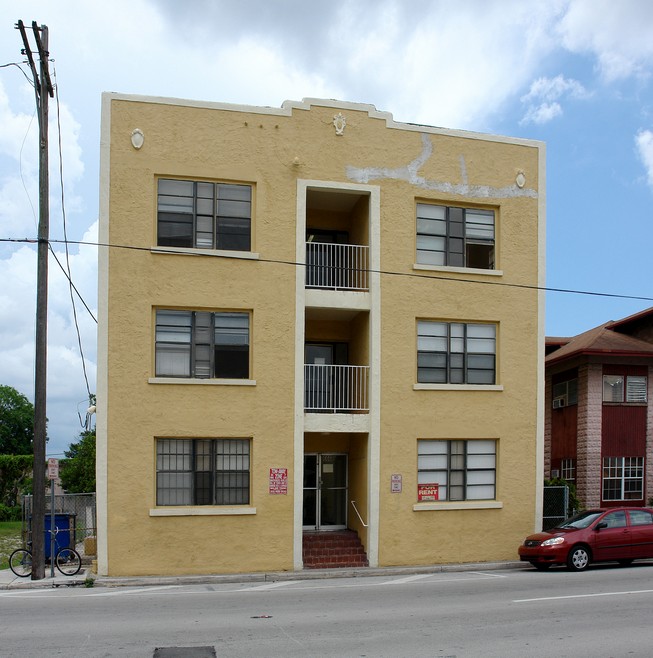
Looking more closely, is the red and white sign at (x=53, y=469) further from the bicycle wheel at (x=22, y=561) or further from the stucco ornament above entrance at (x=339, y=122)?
the stucco ornament above entrance at (x=339, y=122)

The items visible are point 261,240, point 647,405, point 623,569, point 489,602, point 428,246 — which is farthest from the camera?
point 647,405

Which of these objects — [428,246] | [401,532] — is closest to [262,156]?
[428,246]

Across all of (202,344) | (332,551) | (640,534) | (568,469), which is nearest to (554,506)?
(640,534)

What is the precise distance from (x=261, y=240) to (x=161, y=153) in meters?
2.98

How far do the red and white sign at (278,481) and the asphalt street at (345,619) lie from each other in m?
2.45

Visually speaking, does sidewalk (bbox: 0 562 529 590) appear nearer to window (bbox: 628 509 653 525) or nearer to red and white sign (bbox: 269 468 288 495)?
red and white sign (bbox: 269 468 288 495)

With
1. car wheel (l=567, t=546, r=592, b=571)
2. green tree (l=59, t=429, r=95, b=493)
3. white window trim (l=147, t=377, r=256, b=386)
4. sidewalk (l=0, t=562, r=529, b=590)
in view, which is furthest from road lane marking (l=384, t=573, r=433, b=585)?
green tree (l=59, t=429, r=95, b=493)

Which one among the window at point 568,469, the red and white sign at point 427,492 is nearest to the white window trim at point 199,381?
the red and white sign at point 427,492

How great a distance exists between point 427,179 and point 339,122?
257cm

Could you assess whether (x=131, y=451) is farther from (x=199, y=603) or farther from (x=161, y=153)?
(x=161, y=153)

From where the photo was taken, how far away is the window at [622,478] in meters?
25.5

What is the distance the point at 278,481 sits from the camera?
18.6 m

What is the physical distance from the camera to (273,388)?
1878cm

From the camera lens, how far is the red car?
17.6 m
